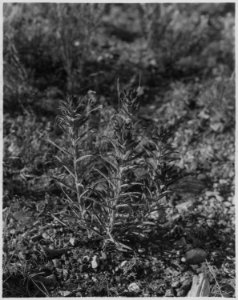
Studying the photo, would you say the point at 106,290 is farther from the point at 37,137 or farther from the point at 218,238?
the point at 37,137

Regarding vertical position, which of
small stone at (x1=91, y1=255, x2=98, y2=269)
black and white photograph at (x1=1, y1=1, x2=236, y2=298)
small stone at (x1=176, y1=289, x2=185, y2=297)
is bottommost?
small stone at (x1=176, y1=289, x2=185, y2=297)

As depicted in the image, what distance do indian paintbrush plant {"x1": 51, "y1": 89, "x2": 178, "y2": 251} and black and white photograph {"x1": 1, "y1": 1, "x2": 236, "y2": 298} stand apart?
0.01m

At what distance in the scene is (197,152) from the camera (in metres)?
4.77

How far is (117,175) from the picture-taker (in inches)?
129

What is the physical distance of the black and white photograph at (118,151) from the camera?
11.6 feet

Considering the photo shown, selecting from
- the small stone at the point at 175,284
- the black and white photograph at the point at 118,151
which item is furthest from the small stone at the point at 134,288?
the small stone at the point at 175,284

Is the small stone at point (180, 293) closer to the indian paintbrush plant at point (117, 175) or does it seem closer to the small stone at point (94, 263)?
the indian paintbrush plant at point (117, 175)

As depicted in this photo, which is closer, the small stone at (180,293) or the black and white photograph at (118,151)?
the black and white photograph at (118,151)

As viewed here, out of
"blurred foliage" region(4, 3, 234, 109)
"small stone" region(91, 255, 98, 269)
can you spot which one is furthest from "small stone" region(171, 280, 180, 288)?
"blurred foliage" region(4, 3, 234, 109)

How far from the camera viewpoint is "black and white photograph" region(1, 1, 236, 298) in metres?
3.53

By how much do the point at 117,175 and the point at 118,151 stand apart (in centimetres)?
23

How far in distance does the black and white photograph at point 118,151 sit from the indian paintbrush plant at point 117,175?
0.01 metres

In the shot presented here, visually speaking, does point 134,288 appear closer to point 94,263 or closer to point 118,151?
point 94,263

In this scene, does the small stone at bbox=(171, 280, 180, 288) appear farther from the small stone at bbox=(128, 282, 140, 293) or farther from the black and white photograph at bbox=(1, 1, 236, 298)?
the small stone at bbox=(128, 282, 140, 293)
